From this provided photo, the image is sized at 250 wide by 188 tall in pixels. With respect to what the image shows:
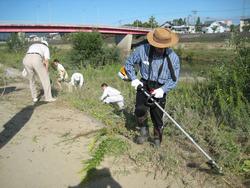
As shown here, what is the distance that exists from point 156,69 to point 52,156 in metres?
2.05

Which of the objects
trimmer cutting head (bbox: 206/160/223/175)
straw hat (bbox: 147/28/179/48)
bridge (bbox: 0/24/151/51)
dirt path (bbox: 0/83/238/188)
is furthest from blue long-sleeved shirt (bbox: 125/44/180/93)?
bridge (bbox: 0/24/151/51)

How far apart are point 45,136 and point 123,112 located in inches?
92.9

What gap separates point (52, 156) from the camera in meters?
4.75

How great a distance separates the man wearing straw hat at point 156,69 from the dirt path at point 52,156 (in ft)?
3.28

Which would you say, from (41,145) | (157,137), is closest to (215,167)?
(157,137)

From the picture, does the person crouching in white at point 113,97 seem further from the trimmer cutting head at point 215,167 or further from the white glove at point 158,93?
the trimmer cutting head at point 215,167

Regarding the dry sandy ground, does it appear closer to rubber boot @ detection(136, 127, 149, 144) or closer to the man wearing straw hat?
rubber boot @ detection(136, 127, 149, 144)

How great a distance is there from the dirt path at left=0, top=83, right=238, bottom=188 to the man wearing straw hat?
1001 mm

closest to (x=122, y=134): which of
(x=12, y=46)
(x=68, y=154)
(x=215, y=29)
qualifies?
(x=68, y=154)

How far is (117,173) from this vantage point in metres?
4.22

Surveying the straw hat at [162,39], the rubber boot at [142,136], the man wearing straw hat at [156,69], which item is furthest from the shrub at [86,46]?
the straw hat at [162,39]

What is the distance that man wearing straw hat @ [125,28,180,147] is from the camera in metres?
4.67

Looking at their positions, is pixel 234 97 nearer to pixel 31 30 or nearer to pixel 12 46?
pixel 12 46

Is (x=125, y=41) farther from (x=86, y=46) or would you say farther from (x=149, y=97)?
(x=149, y=97)
